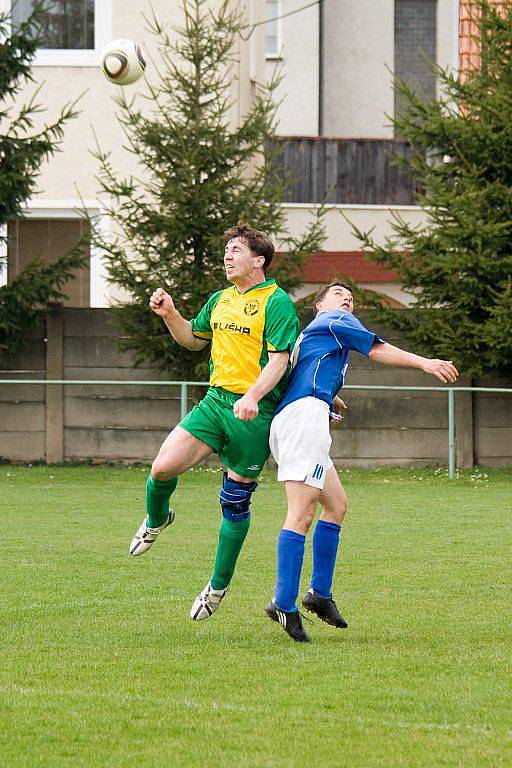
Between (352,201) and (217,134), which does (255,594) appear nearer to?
(217,134)

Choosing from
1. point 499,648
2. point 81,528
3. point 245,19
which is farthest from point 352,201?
point 499,648

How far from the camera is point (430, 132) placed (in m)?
17.6

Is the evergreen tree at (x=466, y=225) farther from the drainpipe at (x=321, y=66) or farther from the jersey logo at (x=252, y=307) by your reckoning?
the drainpipe at (x=321, y=66)

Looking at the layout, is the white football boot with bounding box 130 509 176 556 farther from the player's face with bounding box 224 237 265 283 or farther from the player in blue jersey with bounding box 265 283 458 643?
the player's face with bounding box 224 237 265 283

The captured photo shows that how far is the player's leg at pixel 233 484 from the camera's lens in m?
6.76

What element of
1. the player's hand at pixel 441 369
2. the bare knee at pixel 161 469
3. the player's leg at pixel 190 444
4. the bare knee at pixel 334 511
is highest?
the player's hand at pixel 441 369

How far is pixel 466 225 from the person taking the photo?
55.4 feet

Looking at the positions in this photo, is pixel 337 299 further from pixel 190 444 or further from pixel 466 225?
pixel 466 225

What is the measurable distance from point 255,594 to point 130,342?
10516 millimetres

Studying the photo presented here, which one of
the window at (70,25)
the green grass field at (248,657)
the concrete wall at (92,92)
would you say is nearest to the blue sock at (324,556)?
the green grass field at (248,657)

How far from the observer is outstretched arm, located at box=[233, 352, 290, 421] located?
6.37 metres

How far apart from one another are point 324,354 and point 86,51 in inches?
635

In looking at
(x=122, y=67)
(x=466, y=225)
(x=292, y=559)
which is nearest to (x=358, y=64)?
(x=466, y=225)

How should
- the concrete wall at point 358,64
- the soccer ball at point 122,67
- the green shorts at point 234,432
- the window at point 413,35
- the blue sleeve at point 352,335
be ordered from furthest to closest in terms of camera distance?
1. the window at point 413,35
2. the concrete wall at point 358,64
3. the soccer ball at point 122,67
4. the green shorts at point 234,432
5. the blue sleeve at point 352,335
